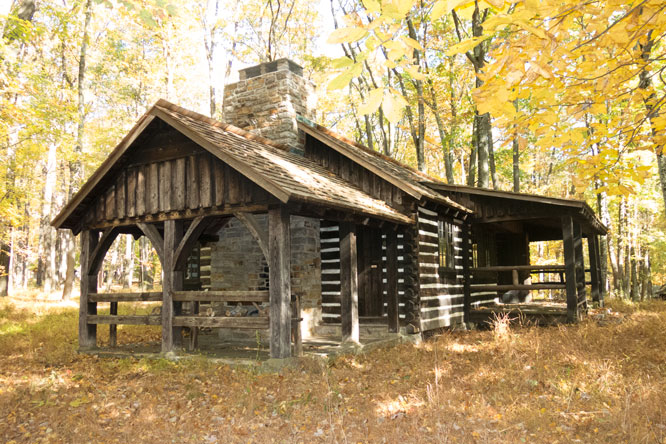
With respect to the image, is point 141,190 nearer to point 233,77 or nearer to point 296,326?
point 296,326

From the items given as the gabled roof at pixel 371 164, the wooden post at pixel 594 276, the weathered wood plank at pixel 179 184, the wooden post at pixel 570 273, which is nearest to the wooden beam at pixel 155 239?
the weathered wood plank at pixel 179 184

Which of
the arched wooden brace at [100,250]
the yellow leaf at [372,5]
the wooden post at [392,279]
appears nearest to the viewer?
the yellow leaf at [372,5]

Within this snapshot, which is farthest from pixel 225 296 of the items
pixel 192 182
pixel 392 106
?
pixel 392 106

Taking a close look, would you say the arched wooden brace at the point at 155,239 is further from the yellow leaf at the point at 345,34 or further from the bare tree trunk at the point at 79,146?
the bare tree trunk at the point at 79,146

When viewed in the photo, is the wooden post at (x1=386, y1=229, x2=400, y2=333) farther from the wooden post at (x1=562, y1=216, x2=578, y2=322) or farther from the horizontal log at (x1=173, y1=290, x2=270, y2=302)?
the wooden post at (x1=562, y1=216, x2=578, y2=322)

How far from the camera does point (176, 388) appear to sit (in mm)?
7789

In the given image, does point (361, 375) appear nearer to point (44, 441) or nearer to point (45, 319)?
point (44, 441)

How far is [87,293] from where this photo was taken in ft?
36.2

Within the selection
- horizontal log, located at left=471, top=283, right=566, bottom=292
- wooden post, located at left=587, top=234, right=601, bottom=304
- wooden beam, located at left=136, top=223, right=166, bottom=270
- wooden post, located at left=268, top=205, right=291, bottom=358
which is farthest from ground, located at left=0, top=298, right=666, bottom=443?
wooden post, located at left=587, top=234, right=601, bottom=304

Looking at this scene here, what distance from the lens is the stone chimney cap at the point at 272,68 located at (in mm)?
13453

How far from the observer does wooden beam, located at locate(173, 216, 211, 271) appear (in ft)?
31.1

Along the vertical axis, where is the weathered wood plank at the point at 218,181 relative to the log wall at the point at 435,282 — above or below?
above

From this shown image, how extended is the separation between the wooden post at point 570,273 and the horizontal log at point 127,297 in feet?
33.4

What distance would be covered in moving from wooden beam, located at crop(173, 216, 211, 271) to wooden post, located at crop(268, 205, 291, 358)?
1.63 metres
